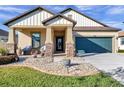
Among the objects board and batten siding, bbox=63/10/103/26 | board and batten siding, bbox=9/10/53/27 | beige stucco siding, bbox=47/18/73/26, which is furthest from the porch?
board and batten siding, bbox=63/10/103/26

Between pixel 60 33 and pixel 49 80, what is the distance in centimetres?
1602

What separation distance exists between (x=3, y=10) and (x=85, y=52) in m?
11.4

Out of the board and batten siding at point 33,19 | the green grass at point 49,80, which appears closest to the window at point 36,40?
the board and batten siding at point 33,19

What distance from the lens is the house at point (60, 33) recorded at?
2072 centimetres

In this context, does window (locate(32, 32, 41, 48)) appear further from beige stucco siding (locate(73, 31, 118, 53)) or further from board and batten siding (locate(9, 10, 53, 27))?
beige stucco siding (locate(73, 31, 118, 53))

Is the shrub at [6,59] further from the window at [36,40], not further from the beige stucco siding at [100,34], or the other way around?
the beige stucco siding at [100,34]

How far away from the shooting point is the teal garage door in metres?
27.6

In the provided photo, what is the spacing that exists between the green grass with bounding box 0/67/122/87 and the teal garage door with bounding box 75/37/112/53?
1536cm

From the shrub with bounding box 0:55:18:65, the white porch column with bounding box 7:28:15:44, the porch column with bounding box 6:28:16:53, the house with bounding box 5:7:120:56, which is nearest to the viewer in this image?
the shrub with bounding box 0:55:18:65

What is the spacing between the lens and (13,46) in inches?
825

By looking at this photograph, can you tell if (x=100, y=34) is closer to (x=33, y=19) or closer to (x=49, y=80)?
(x=33, y=19)

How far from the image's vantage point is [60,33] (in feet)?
88.3

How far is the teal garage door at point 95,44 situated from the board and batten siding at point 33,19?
6.99 meters
